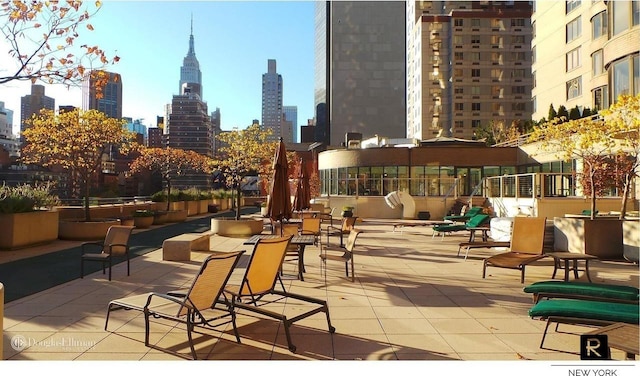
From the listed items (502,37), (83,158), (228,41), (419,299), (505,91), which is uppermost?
(502,37)

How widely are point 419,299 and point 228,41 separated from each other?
15.8 feet

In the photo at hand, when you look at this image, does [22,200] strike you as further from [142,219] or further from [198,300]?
[198,300]

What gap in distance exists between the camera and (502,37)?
72125 mm

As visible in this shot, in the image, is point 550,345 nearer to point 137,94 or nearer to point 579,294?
point 579,294

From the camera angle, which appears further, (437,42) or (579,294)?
(437,42)

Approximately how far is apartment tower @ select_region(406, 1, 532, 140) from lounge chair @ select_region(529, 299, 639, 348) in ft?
227

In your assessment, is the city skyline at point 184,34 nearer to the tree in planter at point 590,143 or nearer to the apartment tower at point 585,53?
the tree in planter at point 590,143

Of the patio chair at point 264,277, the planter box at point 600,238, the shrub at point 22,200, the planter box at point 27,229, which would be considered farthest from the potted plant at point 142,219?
the planter box at point 600,238

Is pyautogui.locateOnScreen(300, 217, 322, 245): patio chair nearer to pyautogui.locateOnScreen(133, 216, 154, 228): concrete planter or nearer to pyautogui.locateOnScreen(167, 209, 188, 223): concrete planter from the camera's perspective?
pyautogui.locateOnScreen(133, 216, 154, 228): concrete planter

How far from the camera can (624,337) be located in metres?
3.40

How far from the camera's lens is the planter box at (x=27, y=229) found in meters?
11.4

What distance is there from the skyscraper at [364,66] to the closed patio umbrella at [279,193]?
339 feet

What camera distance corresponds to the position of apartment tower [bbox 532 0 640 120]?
22.3m
